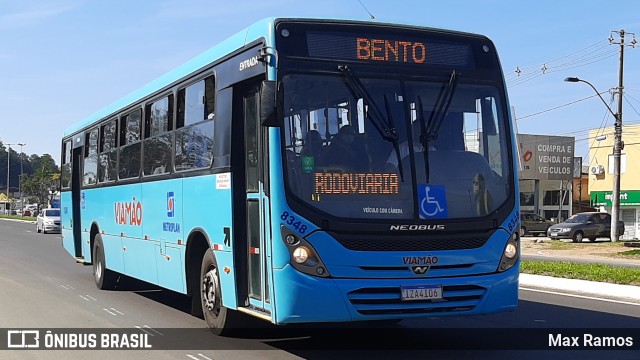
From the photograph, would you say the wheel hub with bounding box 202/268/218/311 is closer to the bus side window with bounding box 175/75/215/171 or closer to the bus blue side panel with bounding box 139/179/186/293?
the bus blue side panel with bounding box 139/179/186/293

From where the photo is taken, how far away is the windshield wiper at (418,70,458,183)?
25.6ft

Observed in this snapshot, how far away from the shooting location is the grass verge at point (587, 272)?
1697 cm

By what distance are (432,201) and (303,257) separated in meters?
1.40

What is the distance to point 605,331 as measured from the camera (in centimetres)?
1025

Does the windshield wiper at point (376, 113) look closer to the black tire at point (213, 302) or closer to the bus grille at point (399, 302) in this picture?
the bus grille at point (399, 302)

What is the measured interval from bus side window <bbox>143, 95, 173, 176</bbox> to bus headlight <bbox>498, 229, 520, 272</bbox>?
493 cm

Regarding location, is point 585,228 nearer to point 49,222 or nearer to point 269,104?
point 49,222

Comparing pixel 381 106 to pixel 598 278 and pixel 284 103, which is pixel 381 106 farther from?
pixel 598 278

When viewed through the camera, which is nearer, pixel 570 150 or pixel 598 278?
pixel 598 278

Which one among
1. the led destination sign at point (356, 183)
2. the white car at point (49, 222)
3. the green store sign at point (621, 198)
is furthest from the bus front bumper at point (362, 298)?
the green store sign at point (621, 198)

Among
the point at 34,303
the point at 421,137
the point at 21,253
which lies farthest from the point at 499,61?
the point at 21,253

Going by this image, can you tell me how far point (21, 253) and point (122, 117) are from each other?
51.1 feet

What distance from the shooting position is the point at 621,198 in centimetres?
5462

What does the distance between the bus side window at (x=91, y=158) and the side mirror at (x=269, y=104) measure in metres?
9.12
